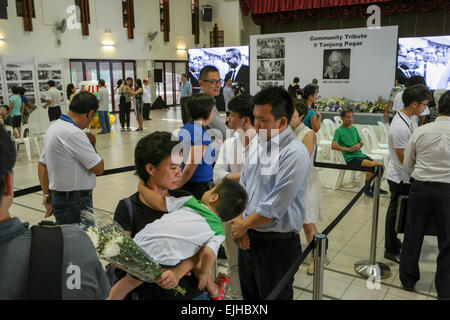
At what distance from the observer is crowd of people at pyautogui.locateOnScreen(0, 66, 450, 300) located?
1.62m

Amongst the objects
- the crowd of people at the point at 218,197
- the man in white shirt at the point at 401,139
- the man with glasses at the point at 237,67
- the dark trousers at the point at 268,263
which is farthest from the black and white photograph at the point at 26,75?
the dark trousers at the point at 268,263

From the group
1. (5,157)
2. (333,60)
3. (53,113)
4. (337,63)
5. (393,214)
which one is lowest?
Answer: (393,214)

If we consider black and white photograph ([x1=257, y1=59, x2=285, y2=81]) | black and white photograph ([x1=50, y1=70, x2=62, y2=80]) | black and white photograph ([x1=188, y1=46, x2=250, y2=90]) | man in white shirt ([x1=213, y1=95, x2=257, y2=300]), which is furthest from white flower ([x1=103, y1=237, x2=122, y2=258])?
black and white photograph ([x1=188, y1=46, x2=250, y2=90])

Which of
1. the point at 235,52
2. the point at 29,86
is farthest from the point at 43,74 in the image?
the point at 235,52

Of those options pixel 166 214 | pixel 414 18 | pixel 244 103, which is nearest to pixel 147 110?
pixel 414 18

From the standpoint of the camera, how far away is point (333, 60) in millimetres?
14328

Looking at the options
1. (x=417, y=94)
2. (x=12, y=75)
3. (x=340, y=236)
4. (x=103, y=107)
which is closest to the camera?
(x=417, y=94)

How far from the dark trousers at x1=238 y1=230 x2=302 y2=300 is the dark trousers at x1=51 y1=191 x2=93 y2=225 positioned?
4.64 ft

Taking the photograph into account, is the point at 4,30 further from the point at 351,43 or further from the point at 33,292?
the point at 33,292

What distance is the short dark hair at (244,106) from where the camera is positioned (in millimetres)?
2910

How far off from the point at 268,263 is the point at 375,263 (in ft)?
6.09

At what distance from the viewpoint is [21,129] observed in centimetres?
970

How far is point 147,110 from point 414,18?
40.0 ft

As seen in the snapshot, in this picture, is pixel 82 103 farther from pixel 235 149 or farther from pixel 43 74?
pixel 43 74
